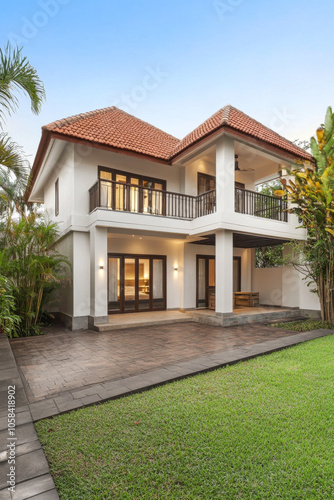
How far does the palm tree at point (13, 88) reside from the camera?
184 inches

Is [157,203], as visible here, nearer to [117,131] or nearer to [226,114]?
[117,131]

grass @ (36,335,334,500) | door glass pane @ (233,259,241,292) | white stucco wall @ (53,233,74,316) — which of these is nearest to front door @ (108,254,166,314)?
white stucco wall @ (53,233,74,316)

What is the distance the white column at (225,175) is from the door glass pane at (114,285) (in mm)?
4868

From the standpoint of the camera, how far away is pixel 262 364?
522 cm

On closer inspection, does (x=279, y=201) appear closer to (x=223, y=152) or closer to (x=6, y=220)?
(x=223, y=152)

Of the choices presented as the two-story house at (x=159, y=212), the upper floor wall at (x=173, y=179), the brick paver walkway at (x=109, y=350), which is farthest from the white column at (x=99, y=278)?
the brick paver walkway at (x=109, y=350)

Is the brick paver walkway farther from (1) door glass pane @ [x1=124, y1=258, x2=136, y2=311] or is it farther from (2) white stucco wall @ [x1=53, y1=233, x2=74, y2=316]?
(1) door glass pane @ [x1=124, y1=258, x2=136, y2=311]

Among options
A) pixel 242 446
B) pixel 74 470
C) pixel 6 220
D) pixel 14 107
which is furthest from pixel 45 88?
pixel 242 446

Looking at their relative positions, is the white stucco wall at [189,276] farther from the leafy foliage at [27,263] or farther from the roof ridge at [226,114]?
the leafy foliage at [27,263]

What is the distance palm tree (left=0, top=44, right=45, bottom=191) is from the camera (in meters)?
4.67

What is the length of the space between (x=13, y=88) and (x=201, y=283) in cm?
1081

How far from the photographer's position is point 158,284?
12.7m

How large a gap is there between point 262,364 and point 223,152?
751 cm

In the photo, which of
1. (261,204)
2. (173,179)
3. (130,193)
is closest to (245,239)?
(261,204)
